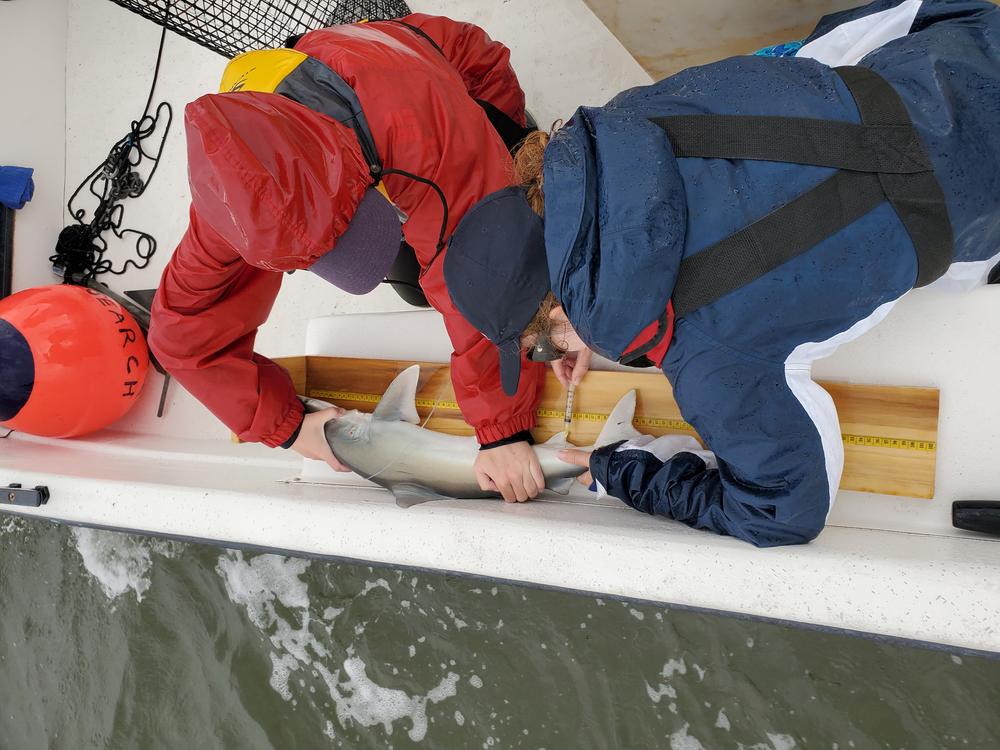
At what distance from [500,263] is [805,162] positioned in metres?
0.47

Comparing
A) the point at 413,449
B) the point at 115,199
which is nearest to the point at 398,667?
the point at 413,449

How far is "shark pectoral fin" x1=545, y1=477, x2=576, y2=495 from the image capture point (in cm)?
187

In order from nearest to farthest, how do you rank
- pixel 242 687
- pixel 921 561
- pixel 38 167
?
pixel 921 561, pixel 242 687, pixel 38 167

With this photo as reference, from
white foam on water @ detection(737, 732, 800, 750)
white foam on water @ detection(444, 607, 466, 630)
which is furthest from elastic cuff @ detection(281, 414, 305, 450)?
white foam on water @ detection(737, 732, 800, 750)

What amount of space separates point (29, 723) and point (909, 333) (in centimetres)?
349

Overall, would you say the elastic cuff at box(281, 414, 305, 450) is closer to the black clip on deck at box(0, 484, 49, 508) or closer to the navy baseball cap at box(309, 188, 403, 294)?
the black clip on deck at box(0, 484, 49, 508)

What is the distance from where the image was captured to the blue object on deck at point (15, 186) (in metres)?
2.89

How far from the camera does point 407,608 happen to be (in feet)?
7.66

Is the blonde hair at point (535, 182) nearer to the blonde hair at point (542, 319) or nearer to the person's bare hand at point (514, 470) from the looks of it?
the blonde hair at point (542, 319)

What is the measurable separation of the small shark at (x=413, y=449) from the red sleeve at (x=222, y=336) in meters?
0.19

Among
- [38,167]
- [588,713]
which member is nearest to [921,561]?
[588,713]

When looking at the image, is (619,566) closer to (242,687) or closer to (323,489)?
(323,489)

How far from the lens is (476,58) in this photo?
1860 mm

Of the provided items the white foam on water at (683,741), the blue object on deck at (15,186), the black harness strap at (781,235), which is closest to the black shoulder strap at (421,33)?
the black harness strap at (781,235)
